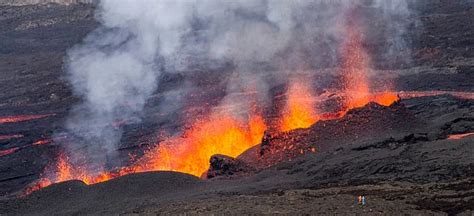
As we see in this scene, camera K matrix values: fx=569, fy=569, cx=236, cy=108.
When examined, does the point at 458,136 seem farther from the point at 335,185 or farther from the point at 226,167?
the point at 226,167

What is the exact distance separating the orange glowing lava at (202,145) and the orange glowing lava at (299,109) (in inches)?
33.0

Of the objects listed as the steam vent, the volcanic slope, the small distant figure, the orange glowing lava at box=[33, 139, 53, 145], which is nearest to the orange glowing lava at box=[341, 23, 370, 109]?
the steam vent

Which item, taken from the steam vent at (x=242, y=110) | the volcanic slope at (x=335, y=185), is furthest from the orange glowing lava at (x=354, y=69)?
the volcanic slope at (x=335, y=185)

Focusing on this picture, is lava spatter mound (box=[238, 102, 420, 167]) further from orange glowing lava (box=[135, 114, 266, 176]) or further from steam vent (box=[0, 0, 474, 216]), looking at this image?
orange glowing lava (box=[135, 114, 266, 176])

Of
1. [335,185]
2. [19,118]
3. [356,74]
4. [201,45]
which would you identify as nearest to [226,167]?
[335,185]

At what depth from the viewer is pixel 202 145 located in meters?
17.1

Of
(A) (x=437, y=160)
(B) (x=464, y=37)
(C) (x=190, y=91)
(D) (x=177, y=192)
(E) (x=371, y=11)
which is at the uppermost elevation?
(E) (x=371, y=11)

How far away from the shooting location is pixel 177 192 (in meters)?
13.0

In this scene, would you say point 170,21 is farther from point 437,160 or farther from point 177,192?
point 437,160

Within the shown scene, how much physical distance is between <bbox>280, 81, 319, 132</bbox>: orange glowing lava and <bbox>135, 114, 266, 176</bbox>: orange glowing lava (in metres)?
0.84

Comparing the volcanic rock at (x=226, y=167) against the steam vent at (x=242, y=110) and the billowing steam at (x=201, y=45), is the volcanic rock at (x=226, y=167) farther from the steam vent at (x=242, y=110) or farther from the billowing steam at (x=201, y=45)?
the billowing steam at (x=201, y=45)

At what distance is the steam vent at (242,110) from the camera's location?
11875mm

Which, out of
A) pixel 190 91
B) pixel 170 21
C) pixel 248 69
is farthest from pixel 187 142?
pixel 170 21

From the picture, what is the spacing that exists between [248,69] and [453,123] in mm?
10571
